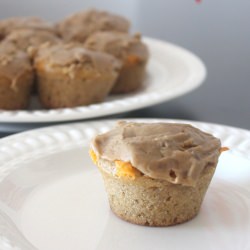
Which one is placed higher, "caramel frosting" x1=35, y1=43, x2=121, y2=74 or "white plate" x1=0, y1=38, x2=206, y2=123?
"caramel frosting" x1=35, y1=43, x2=121, y2=74

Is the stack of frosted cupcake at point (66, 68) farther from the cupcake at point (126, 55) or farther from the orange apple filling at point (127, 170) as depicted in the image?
the orange apple filling at point (127, 170)

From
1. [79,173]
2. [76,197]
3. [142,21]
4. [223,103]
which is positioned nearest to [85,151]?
[79,173]

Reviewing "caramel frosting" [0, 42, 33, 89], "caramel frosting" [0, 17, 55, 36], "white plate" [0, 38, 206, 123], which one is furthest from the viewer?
"caramel frosting" [0, 17, 55, 36]

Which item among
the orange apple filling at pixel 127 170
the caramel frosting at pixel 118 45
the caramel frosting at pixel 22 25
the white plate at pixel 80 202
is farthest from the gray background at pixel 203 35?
the orange apple filling at pixel 127 170

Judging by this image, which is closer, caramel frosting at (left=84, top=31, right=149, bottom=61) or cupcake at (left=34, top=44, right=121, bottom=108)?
cupcake at (left=34, top=44, right=121, bottom=108)

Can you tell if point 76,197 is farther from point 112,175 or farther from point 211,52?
point 211,52

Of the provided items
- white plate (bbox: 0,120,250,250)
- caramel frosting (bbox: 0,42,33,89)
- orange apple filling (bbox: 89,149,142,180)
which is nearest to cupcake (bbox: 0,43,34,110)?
caramel frosting (bbox: 0,42,33,89)

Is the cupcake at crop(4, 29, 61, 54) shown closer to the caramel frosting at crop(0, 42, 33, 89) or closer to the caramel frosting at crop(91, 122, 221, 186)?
the caramel frosting at crop(0, 42, 33, 89)
